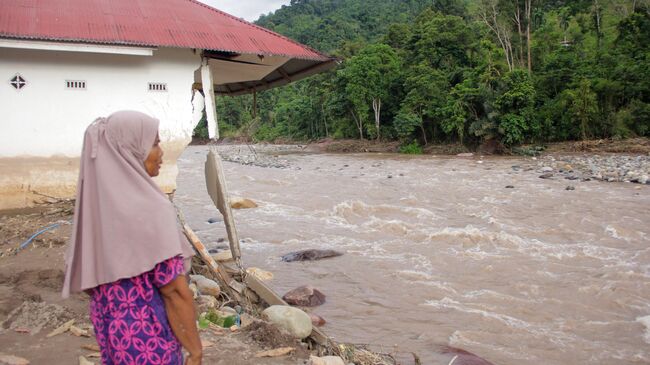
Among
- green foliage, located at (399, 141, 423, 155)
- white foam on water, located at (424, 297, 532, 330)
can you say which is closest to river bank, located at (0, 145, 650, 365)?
white foam on water, located at (424, 297, 532, 330)

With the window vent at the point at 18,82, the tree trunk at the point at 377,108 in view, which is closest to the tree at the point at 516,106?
the tree trunk at the point at 377,108

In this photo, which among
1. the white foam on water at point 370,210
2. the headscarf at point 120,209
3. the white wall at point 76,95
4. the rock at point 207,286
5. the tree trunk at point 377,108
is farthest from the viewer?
the tree trunk at point 377,108

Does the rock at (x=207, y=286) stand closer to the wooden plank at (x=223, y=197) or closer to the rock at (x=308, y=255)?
the wooden plank at (x=223, y=197)

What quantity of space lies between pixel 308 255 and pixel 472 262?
2.80 m

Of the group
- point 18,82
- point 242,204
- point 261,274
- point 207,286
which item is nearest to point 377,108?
point 242,204

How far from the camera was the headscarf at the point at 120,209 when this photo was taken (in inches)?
71.6

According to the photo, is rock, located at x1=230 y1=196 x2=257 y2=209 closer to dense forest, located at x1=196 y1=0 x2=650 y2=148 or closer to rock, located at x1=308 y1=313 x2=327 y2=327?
rock, located at x1=308 y1=313 x2=327 y2=327

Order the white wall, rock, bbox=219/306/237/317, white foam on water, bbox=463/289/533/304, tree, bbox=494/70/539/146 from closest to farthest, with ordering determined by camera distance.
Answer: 1. rock, bbox=219/306/237/317
2. the white wall
3. white foam on water, bbox=463/289/533/304
4. tree, bbox=494/70/539/146

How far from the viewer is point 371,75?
121 feet

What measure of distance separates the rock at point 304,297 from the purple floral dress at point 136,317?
4.78 meters

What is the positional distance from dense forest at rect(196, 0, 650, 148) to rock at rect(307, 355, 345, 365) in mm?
26899

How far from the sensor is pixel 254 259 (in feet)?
29.8

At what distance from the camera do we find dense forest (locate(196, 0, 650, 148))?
28.0 metres

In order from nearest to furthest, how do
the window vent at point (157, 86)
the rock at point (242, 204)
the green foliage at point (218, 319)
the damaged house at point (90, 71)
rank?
the green foliage at point (218, 319), the damaged house at point (90, 71), the window vent at point (157, 86), the rock at point (242, 204)
